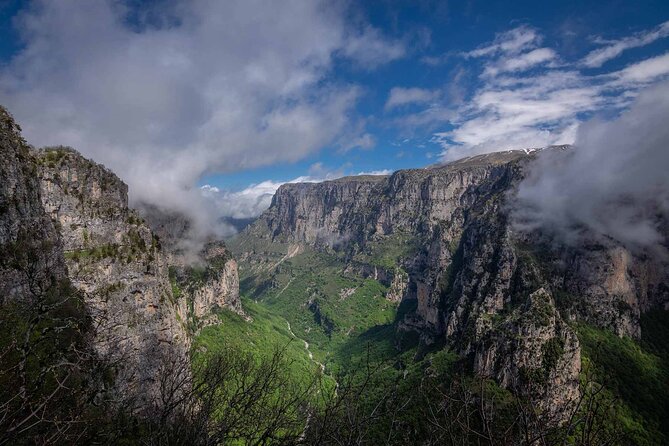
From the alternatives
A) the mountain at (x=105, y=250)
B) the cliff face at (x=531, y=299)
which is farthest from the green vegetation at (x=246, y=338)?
the mountain at (x=105, y=250)

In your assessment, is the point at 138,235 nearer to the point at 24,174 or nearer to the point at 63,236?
the point at 63,236

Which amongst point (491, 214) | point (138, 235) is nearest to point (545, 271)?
point (491, 214)

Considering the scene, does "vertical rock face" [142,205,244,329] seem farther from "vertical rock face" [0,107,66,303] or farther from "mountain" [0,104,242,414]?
"vertical rock face" [0,107,66,303]

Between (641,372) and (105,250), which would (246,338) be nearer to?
(105,250)

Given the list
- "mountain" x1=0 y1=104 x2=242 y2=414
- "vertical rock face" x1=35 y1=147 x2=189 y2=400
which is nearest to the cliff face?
"vertical rock face" x1=35 y1=147 x2=189 y2=400

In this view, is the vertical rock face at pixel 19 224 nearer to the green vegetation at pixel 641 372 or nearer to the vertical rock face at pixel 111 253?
the vertical rock face at pixel 111 253

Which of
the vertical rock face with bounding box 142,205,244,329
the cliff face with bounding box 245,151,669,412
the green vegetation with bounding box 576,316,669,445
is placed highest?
the vertical rock face with bounding box 142,205,244,329
